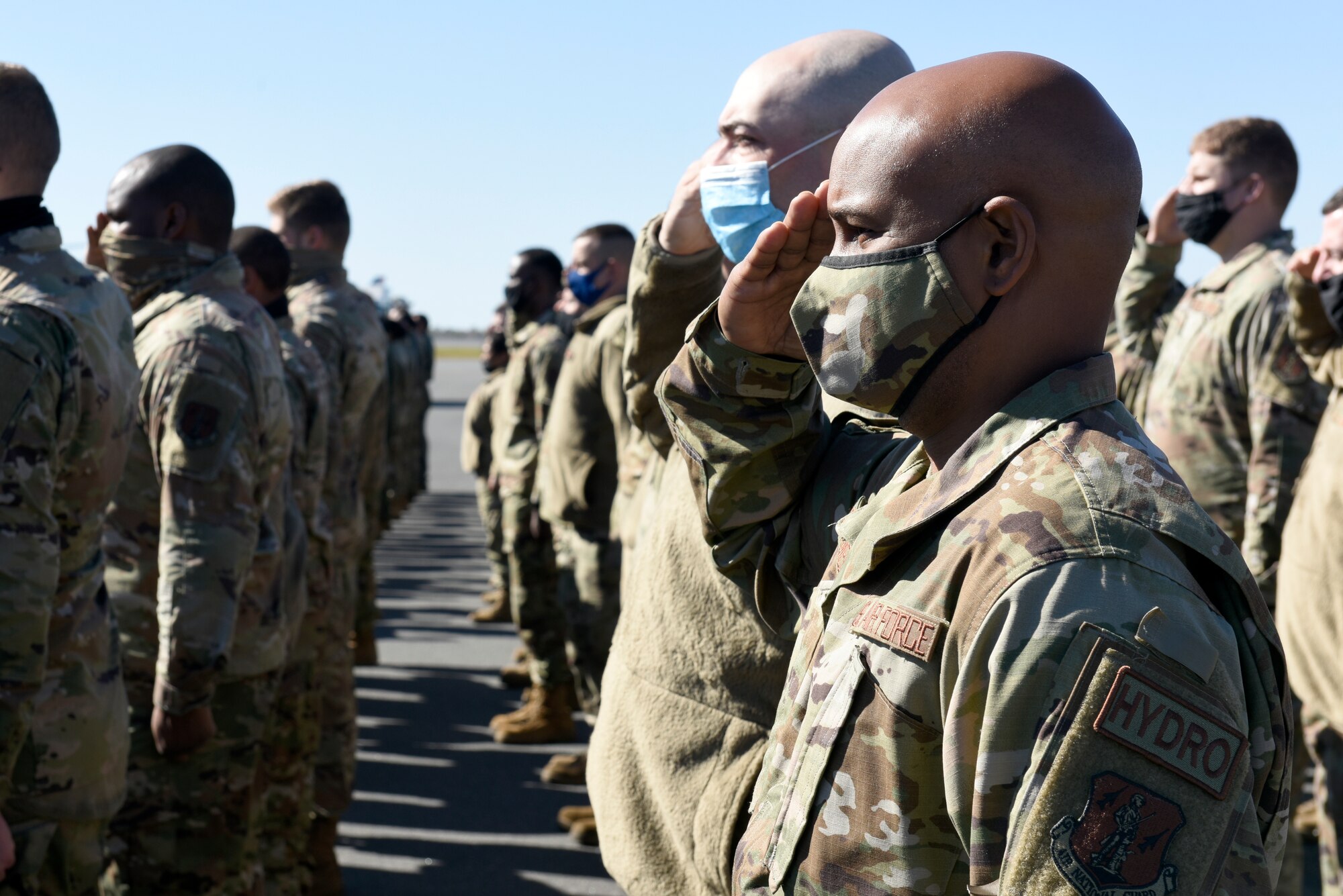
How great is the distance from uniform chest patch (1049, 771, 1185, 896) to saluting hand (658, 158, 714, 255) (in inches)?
53.8

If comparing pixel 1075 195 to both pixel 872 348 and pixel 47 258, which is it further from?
pixel 47 258

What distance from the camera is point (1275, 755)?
4.31 ft

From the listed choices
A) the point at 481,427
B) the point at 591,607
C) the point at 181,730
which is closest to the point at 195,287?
the point at 181,730

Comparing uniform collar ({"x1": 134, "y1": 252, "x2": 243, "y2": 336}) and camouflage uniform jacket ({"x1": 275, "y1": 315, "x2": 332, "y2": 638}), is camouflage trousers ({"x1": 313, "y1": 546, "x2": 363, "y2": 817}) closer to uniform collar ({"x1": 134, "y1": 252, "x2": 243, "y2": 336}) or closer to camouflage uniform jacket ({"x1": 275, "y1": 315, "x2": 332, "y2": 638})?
camouflage uniform jacket ({"x1": 275, "y1": 315, "x2": 332, "y2": 638})

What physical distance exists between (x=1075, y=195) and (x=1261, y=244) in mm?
3794

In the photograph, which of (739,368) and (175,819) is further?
(175,819)

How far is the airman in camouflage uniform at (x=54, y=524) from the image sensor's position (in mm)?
2588

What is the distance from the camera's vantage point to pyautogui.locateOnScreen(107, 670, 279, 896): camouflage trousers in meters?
3.40

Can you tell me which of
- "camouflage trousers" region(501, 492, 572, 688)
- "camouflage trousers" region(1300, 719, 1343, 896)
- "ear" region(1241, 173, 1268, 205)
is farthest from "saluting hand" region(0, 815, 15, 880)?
"ear" region(1241, 173, 1268, 205)

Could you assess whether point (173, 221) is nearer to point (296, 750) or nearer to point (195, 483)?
point (195, 483)

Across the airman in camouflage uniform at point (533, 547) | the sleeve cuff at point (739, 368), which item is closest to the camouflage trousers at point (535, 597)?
the airman in camouflage uniform at point (533, 547)

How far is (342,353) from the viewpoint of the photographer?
580 centimetres

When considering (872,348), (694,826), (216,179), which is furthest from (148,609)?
(872,348)

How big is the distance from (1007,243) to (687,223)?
1032 mm
